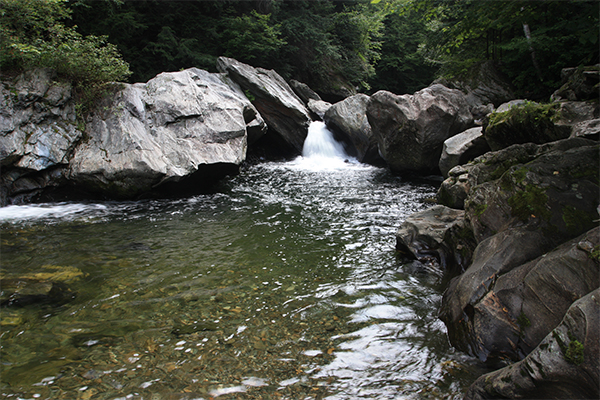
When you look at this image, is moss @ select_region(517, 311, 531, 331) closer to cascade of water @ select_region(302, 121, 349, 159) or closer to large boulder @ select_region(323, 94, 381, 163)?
large boulder @ select_region(323, 94, 381, 163)

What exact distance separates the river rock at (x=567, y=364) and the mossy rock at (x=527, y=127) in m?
6.11

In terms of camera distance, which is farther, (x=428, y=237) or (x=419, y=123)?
(x=419, y=123)

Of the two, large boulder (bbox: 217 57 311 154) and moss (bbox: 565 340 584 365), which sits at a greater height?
large boulder (bbox: 217 57 311 154)

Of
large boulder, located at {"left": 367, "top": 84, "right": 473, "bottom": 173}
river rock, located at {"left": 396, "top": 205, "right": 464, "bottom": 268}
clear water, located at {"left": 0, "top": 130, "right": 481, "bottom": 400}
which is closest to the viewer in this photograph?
clear water, located at {"left": 0, "top": 130, "right": 481, "bottom": 400}

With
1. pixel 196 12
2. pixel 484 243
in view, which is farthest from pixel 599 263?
pixel 196 12

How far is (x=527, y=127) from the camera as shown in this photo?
322 inches

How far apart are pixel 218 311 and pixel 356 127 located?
1467 centimetres

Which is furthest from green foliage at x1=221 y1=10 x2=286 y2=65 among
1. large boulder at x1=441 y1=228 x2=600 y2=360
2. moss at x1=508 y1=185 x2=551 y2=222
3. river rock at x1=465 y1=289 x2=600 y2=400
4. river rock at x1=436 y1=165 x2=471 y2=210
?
river rock at x1=465 y1=289 x2=600 y2=400

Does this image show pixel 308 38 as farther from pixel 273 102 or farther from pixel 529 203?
pixel 529 203

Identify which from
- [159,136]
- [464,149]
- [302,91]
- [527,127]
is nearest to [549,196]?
[527,127]

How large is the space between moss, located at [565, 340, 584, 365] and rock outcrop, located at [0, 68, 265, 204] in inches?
395

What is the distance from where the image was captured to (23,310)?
4.78m

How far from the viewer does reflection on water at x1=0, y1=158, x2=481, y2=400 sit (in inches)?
139

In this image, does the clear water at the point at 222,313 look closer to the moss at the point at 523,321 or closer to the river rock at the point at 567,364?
the moss at the point at 523,321
